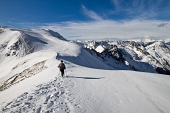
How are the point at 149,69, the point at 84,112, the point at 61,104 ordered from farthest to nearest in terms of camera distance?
1. the point at 149,69
2. the point at 61,104
3. the point at 84,112

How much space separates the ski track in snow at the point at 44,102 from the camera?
24.7ft

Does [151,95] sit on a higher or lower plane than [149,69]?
higher

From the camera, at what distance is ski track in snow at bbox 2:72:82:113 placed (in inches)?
297

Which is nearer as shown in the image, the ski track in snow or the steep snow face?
the ski track in snow

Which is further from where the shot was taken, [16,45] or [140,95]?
[16,45]

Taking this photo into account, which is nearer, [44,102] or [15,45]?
[44,102]

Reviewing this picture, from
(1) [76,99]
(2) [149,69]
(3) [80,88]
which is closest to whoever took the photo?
(1) [76,99]

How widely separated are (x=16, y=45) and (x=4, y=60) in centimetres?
1056

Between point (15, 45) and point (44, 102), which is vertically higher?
point (15, 45)

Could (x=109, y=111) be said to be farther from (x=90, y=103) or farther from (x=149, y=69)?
(x=149, y=69)

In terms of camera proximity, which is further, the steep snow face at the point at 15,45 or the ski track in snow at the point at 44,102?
the steep snow face at the point at 15,45

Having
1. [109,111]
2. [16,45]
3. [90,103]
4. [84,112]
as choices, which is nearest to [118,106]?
[109,111]

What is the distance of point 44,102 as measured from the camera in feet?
27.8

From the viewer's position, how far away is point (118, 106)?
8.70m
